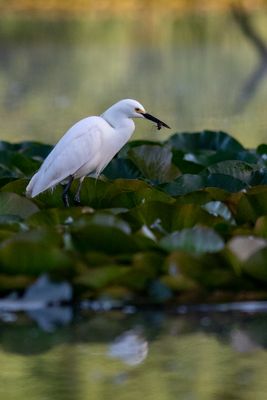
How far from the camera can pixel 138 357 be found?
158 inches

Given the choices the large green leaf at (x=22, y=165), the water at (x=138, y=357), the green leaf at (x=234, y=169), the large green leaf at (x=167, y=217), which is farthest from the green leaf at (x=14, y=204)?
the large green leaf at (x=22, y=165)

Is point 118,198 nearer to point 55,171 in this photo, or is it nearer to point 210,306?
point 55,171

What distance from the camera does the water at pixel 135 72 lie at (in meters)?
10.7

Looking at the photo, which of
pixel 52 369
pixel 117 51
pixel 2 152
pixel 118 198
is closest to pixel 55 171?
pixel 118 198

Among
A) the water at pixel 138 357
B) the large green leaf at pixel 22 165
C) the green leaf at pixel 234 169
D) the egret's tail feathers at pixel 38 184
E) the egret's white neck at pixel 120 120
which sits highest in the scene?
the egret's white neck at pixel 120 120

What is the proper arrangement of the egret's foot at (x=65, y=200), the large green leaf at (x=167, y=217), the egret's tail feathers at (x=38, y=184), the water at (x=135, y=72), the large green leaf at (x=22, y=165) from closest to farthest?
the large green leaf at (x=167, y=217) < the egret's tail feathers at (x=38, y=184) < the egret's foot at (x=65, y=200) < the large green leaf at (x=22, y=165) < the water at (x=135, y=72)

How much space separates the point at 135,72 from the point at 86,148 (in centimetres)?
889

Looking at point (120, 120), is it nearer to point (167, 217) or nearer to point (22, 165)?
point (22, 165)

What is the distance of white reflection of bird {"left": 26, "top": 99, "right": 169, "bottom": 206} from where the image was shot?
5477mm

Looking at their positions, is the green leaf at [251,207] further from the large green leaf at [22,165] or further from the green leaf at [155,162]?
the large green leaf at [22,165]

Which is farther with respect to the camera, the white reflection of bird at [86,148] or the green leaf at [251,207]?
the white reflection of bird at [86,148]

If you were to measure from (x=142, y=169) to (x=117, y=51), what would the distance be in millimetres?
10666

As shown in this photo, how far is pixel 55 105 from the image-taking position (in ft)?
39.7

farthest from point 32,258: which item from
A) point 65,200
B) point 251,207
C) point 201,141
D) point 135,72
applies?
point 135,72
